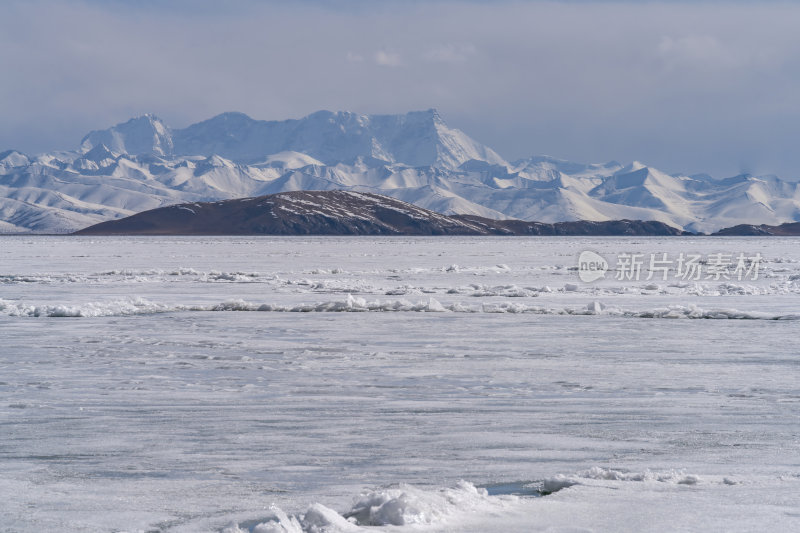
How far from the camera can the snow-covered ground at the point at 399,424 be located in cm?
759

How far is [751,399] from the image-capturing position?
12602 millimetres

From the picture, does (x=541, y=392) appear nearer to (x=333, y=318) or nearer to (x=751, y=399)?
(x=751, y=399)

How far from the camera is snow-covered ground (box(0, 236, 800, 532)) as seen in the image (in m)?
7.59

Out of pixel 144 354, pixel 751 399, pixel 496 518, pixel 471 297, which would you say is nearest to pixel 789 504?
pixel 496 518

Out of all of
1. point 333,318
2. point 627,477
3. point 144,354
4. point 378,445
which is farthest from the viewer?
point 333,318

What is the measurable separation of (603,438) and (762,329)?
13111 millimetres

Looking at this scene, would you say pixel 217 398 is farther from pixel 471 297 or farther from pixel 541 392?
pixel 471 297

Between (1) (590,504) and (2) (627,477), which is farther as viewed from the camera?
(2) (627,477)

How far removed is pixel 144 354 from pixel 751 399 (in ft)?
36.6

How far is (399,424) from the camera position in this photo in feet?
36.2

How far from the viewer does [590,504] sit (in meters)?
7.71

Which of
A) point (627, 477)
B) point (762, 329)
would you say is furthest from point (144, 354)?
point (762, 329)

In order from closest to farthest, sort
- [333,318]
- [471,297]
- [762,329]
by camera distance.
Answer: [762,329] → [333,318] → [471,297]

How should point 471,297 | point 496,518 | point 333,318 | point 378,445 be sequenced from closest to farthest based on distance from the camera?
point 496,518, point 378,445, point 333,318, point 471,297
